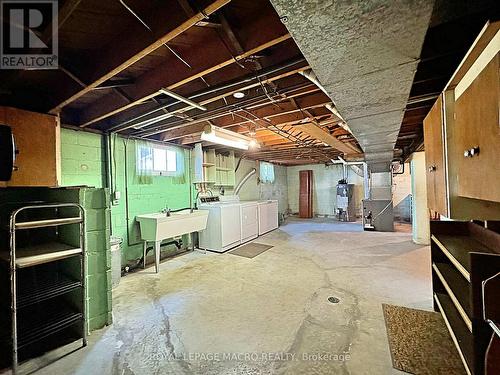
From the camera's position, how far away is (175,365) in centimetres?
162

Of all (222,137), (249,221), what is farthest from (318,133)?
(249,221)

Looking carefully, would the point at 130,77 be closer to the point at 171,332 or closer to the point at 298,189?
the point at 171,332

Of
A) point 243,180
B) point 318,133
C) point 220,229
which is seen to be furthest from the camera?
point 243,180

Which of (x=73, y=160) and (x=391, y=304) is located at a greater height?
(x=73, y=160)

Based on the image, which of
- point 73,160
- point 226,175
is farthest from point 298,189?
point 73,160

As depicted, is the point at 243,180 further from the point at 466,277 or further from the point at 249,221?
the point at 466,277

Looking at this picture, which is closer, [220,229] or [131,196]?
[131,196]

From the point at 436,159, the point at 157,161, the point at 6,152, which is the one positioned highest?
the point at 157,161

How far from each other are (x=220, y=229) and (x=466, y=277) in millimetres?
3819

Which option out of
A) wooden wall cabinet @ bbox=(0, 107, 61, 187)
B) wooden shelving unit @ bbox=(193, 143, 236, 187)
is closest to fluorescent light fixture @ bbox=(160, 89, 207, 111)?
wooden wall cabinet @ bbox=(0, 107, 61, 187)

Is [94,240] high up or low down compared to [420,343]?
up

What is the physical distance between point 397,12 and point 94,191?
2550mm

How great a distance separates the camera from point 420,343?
1.77m

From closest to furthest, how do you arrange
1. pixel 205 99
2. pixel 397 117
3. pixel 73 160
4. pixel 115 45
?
1. pixel 115 45
2. pixel 397 117
3. pixel 205 99
4. pixel 73 160
